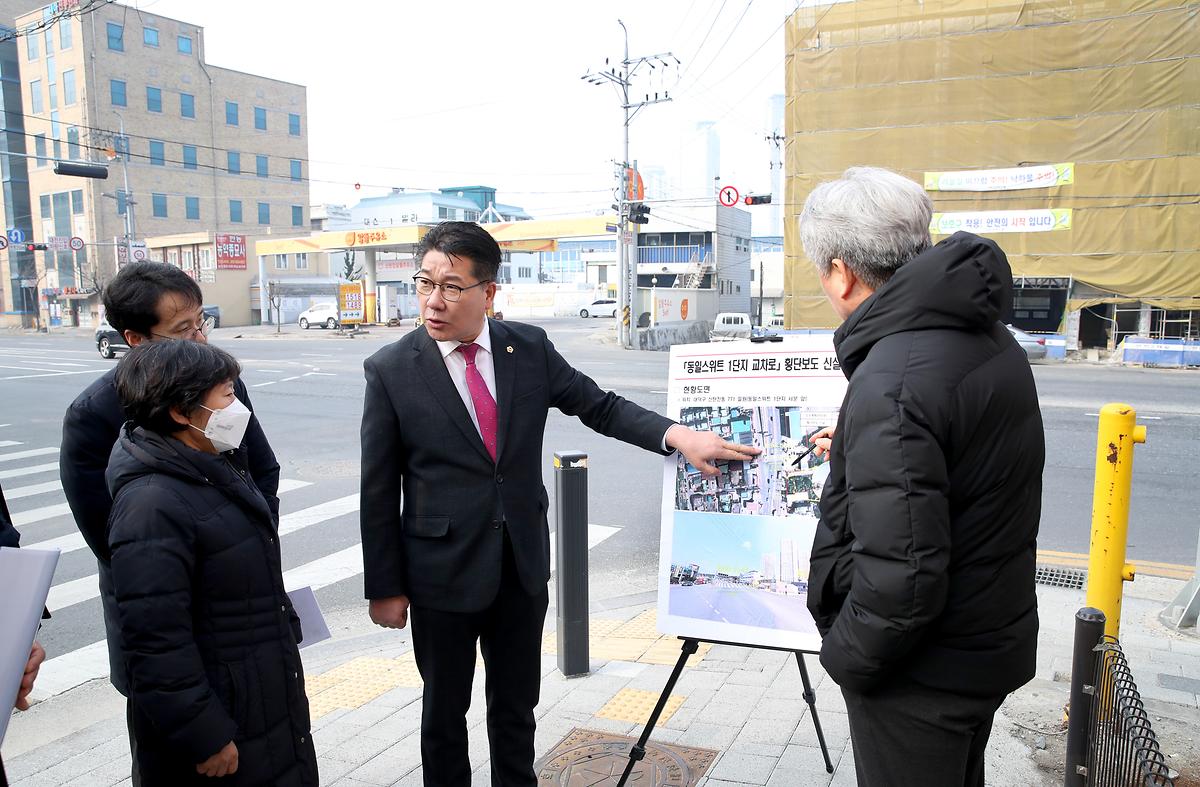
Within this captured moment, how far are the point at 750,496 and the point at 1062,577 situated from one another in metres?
3.86

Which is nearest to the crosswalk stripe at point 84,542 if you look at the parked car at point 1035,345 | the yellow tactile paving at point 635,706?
the yellow tactile paving at point 635,706

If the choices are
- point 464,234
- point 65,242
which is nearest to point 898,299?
point 464,234

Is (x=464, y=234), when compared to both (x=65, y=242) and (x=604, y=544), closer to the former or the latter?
(x=604, y=544)

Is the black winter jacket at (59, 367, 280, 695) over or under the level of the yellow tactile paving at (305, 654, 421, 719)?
over

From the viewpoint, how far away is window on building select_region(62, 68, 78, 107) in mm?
50938

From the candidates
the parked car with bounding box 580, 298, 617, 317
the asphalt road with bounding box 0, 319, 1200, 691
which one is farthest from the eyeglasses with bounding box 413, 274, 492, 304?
the parked car with bounding box 580, 298, 617, 317

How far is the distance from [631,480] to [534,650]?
5955 mm

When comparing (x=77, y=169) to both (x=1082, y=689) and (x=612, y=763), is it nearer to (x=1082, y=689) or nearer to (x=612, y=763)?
(x=612, y=763)

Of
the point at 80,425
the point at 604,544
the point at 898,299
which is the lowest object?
the point at 604,544

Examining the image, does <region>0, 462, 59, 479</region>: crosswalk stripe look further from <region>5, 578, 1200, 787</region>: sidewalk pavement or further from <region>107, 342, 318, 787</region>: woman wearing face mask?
<region>107, 342, 318, 787</region>: woman wearing face mask

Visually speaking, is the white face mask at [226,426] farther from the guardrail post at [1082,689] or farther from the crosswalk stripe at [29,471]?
the crosswalk stripe at [29,471]

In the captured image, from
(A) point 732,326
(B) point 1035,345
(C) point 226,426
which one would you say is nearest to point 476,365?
(C) point 226,426

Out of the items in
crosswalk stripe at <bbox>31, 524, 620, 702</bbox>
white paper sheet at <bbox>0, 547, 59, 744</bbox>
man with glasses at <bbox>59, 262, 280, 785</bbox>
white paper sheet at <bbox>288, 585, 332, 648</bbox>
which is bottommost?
crosswalk stripe at <bbox>31, 524, 620, 702</bbox>

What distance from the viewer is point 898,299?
1721 millimetres
